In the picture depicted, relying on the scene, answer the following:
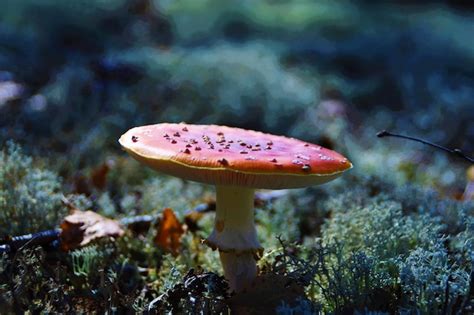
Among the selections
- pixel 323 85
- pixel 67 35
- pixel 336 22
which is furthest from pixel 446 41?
pixel 67 35

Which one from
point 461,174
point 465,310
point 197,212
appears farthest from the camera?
point 461,174

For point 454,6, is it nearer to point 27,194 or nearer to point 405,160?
point 405,160

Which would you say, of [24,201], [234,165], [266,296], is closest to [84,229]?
[24,201]

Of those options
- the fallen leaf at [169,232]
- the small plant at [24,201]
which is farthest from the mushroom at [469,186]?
the small plant at [24,201]

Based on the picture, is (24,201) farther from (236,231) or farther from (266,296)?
(266,296)

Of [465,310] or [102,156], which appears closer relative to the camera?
[465,310]

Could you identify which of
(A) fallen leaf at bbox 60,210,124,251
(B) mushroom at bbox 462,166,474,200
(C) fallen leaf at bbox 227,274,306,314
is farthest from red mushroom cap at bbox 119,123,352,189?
(B) mushroom at bbox 462,166,474,200
